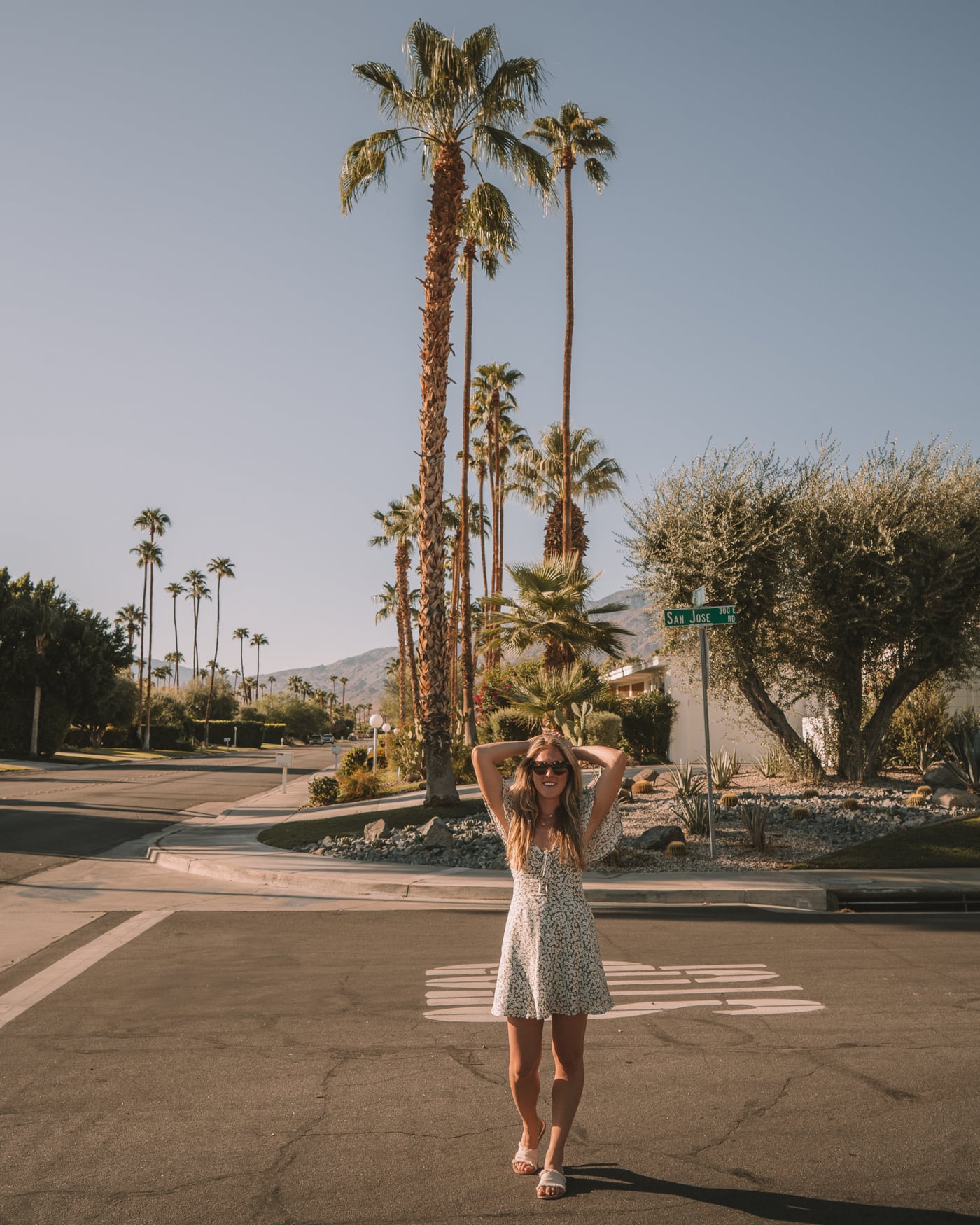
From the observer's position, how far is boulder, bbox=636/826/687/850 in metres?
13.7

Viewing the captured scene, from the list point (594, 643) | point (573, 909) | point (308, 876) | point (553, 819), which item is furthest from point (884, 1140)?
point (594, 643)

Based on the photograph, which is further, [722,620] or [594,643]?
[594,643]

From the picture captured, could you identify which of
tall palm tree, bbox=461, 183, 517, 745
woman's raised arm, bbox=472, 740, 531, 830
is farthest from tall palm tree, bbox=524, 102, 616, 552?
woman's raised arm, bbox=472, 740, 531, 830

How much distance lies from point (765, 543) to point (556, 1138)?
1433 cm

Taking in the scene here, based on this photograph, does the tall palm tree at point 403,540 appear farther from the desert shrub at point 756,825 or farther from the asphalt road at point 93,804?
the desert shrub at point 756,825

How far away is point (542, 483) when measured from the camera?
4041 cm

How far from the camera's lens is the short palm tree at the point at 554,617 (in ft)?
65.5

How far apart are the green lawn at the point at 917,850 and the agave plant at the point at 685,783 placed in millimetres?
3507

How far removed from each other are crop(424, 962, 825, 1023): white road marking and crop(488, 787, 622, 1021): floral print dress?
232cm

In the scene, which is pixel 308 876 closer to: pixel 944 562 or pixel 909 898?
pixel 909 898

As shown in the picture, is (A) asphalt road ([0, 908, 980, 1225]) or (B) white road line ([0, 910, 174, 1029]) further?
(B) white road line ([0, 910, 174, 1029])

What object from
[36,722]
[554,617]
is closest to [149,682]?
[36,722]

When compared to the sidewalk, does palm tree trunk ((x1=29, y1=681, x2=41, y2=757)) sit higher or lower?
higher

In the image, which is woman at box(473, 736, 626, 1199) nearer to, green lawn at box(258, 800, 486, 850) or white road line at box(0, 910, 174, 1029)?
white road line at box(0, 910, 174, 1029)
